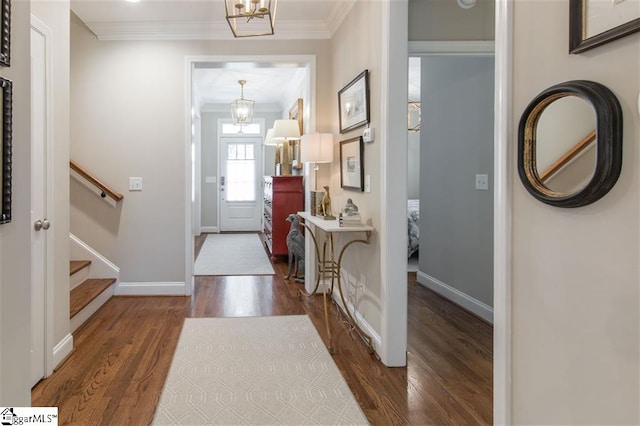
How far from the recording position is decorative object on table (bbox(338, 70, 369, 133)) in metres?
3.04

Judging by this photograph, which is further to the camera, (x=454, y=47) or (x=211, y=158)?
(x=211, y=158)

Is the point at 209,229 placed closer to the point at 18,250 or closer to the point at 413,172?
the point at 413,172

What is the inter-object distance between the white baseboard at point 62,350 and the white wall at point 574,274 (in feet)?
8.18

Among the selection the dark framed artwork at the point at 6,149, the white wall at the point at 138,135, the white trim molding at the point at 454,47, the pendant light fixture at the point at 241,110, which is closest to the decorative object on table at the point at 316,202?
the white wall at the point at 138,135

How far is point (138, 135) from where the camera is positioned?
4320 millimetres

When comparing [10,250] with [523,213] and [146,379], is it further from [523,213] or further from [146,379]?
[523,213]

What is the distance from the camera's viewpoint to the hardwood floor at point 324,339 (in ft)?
6.92

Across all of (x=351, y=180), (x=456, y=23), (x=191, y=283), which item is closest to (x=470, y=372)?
(x=351, y=180)

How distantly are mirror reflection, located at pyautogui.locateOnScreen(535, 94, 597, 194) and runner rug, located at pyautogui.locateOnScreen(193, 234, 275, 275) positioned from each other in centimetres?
436

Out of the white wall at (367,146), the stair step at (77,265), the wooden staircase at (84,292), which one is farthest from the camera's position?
the stair step at (77,265)

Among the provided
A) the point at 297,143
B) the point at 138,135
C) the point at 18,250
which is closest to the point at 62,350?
the point at 18,250

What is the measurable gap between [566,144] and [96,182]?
4090mm

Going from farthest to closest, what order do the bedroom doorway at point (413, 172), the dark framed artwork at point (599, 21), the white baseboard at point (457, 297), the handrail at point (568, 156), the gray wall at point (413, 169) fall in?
the gray wall at point (413, 169), the bedroom doorway at point (413, 172), the white baseboard at point (457, 297), the handrail at point (568, 156), the dark framed artwork at point (599, 21)

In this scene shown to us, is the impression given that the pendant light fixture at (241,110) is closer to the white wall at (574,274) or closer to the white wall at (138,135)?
the white wall at (138,135)
